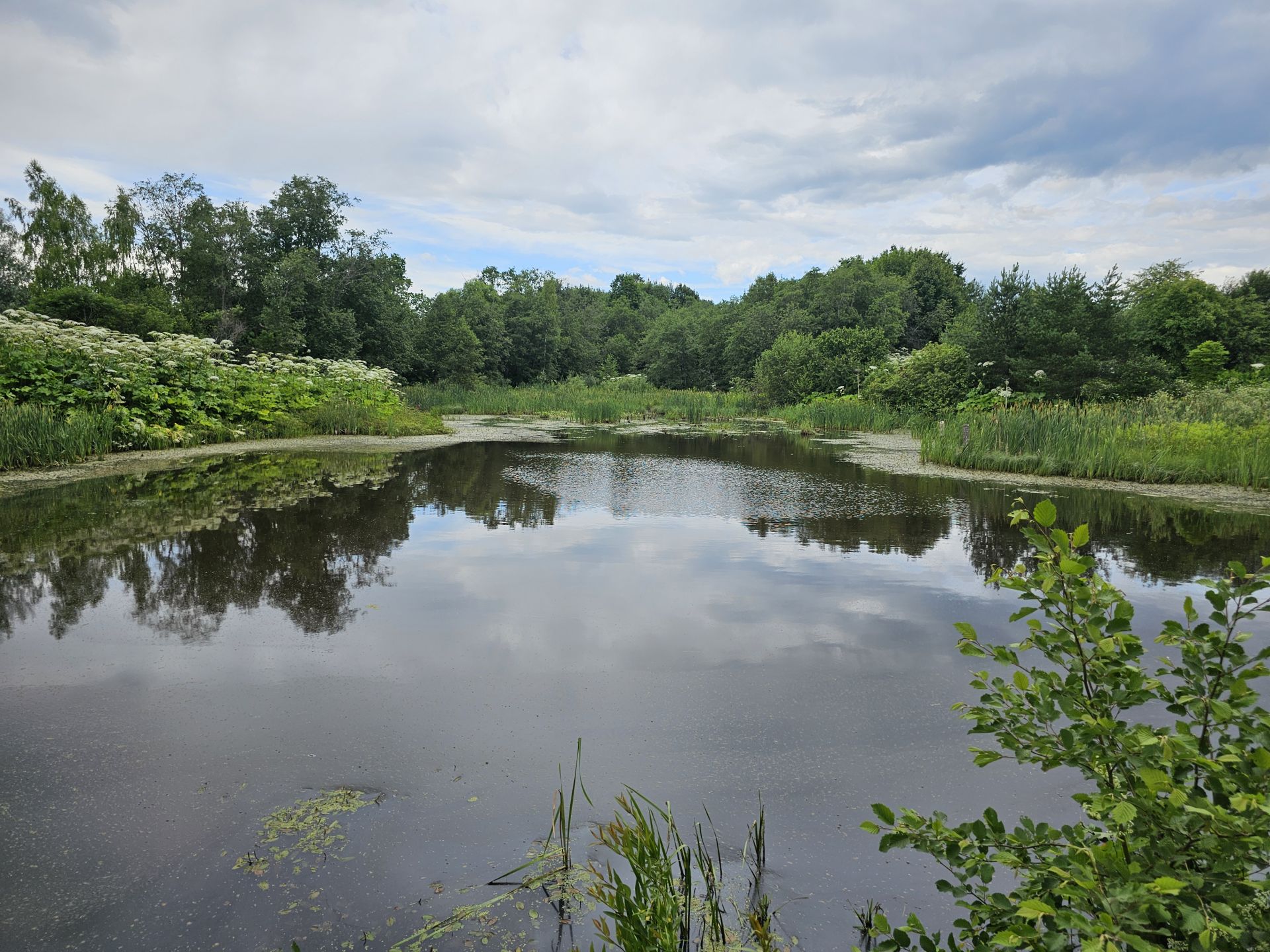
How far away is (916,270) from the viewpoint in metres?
46.8

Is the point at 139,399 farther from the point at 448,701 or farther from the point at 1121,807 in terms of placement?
the point at 1121,807

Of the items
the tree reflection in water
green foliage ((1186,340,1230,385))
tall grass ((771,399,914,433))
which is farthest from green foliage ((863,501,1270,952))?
green foliage ((1186,340,1230,385))

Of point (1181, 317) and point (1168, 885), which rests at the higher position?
point (1181, 317)

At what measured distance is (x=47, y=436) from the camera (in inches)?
381

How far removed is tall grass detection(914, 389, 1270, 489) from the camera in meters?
9.55

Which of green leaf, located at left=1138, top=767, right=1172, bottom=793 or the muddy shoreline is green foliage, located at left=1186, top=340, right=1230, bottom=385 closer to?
the muddy shoreline

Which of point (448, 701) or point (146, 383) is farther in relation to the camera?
point (146, 383)

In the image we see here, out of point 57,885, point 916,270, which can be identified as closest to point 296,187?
point 57,885

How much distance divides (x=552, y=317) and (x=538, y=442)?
995 inches

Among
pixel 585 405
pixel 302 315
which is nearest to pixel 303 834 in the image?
pixel 585 405

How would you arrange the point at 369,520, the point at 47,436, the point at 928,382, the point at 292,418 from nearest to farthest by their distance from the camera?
the point at 369,520 < the point at 47,436 < the point at 292,418 < the point at 928,382

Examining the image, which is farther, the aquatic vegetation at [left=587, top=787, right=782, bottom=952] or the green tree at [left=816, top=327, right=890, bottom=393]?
the green tree at [left=816, top=327, right=890, bottom=393]

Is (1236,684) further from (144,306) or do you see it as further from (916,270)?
(916,270)

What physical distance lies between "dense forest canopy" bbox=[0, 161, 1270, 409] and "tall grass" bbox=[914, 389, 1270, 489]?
470 centimetres
